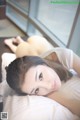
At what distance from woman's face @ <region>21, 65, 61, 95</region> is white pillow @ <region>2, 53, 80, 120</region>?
4cm

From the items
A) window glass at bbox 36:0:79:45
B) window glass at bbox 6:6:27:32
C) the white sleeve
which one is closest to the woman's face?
the white sleeve

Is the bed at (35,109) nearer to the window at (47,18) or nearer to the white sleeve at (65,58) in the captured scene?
the white sleeve at (65,58)

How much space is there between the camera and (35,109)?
0.72 metres

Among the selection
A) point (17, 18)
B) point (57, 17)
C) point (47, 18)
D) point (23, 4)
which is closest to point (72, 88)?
point (57, 17)

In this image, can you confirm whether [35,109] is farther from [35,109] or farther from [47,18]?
[47,18]

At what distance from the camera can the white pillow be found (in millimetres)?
700

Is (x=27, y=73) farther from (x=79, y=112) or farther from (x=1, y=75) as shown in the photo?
(x=1, y=75)

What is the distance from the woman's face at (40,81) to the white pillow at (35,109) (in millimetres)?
39

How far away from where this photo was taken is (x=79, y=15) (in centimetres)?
127

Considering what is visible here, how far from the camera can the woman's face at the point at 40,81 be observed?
713 mm

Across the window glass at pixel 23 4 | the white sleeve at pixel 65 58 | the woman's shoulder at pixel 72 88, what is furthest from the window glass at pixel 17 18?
the woman's shoulder at pixel 72 88

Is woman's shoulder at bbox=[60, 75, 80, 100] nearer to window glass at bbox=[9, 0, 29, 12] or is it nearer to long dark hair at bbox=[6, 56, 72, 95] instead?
long dark hair at bbox=[6, 56, 72, 95]

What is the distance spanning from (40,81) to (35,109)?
0.12 meters

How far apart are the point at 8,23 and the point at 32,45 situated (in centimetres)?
130
